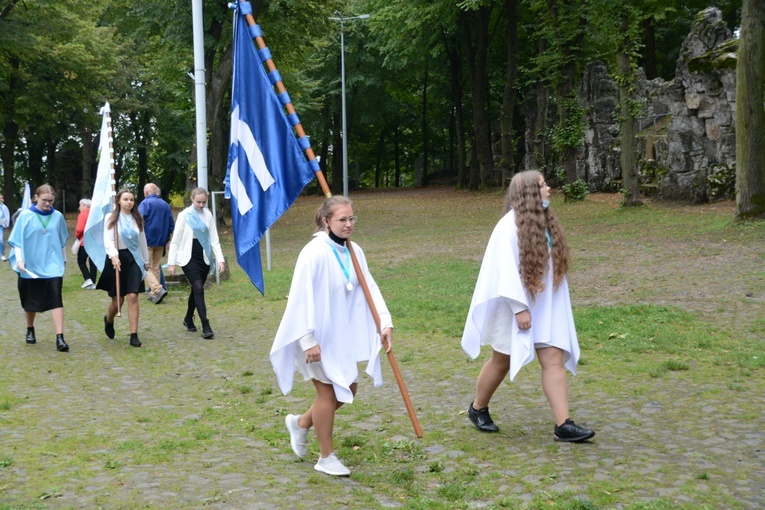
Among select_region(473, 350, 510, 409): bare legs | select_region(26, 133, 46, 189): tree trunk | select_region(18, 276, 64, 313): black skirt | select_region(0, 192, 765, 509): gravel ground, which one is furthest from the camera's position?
select_region(26, 133, 46, 189): tree trunk

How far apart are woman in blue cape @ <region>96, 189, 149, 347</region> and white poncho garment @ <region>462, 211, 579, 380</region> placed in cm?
573

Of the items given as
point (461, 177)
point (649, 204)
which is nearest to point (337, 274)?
point (649, 204)

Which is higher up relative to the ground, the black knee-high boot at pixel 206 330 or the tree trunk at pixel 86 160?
the tree trunk at pixel 86 160

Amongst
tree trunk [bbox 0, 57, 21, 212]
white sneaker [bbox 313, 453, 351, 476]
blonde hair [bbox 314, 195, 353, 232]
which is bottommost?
white sneaker [bbox 313, 453, 351, 476]

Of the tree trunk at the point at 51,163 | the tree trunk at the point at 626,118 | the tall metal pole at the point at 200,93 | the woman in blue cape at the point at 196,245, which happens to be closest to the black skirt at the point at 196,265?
the woman in blue cape at the point at 196,245

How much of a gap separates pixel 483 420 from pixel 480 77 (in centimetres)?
3353

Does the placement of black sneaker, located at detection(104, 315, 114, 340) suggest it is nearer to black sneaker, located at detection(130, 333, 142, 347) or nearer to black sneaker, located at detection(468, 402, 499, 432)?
black sneaker, located at detection(130, 333, 142, 347)

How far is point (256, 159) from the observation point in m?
7.25

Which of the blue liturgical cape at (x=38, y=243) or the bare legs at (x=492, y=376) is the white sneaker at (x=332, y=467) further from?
the blue liturgical cape at (x=38, y=243)

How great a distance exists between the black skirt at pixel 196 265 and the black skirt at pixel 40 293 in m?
1.56

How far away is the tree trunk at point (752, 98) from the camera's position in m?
17.4

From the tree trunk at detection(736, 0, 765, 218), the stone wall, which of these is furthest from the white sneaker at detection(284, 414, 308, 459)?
the stone wall

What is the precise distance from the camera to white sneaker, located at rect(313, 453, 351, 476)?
527 centimetres

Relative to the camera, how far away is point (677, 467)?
205 inches
